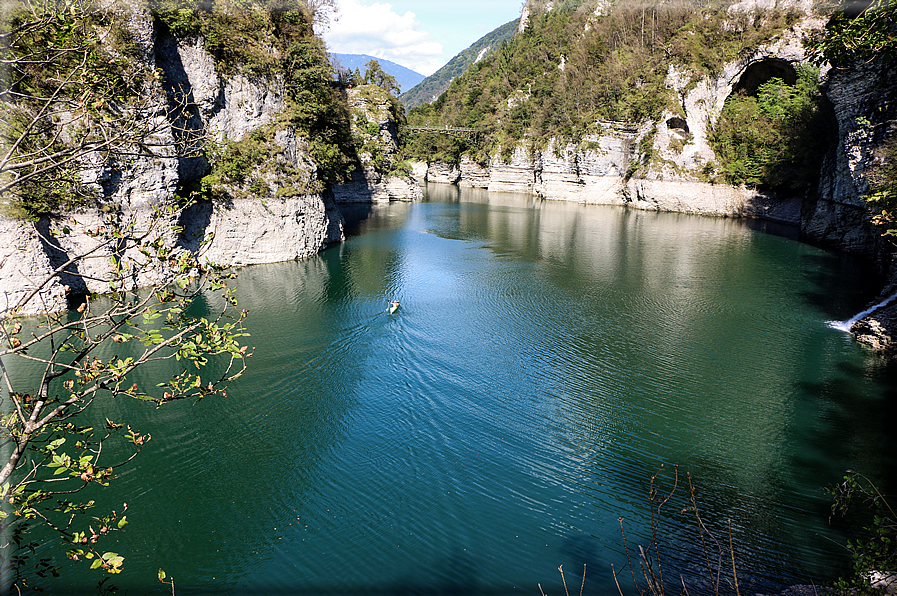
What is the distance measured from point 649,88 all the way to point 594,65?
1265cm

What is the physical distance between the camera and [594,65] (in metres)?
60.2

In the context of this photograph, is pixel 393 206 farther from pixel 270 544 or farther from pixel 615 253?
pixel 270 544

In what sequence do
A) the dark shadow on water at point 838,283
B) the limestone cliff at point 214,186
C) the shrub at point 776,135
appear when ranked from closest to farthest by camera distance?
the limestone cliff at point 214,186
the dark shadow on water at point 838,283
the shrub at point 776,135

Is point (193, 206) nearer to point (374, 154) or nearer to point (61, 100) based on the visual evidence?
point (61, 100)

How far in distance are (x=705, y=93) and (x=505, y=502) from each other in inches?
2085

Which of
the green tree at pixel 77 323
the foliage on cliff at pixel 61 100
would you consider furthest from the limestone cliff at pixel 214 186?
the green tree at pixel 77 323

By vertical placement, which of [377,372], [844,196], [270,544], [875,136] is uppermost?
[875,136]

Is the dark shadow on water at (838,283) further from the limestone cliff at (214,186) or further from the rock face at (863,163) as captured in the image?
the limestone cliff at (214,186)

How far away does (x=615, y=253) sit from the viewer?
3042 cm

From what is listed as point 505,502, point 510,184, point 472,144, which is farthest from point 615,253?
point 472,144

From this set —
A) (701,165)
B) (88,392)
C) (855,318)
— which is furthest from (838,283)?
(88,392)

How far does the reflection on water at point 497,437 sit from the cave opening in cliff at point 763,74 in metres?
33.3

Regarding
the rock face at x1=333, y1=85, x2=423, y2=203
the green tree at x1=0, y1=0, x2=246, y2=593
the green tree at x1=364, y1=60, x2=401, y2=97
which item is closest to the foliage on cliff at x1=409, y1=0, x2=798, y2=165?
the rock face at x1=333, y1=85, x2=423, y2=203

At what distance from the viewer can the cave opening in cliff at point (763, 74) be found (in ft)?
148
